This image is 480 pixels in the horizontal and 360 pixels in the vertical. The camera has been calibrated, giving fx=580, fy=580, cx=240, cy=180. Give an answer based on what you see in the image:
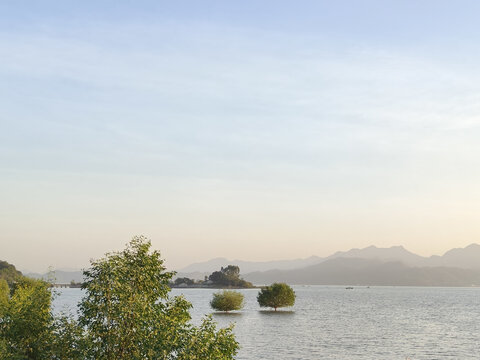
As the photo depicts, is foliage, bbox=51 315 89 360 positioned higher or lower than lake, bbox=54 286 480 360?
higher

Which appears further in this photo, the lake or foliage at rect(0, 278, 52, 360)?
the lake

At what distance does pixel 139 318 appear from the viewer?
3531 centimetres

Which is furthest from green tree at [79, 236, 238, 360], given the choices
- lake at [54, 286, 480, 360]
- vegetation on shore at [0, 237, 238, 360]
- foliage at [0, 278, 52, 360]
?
lake at [54, 286, 480, 360]

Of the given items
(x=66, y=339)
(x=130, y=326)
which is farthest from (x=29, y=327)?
(x=130, y=326)

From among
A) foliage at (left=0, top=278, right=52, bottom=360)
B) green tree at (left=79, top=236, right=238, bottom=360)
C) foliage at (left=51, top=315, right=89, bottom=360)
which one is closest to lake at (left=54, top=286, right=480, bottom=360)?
foliage at (left=0, top=278, right=52, bottom=360)

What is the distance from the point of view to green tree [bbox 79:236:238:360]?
105ft

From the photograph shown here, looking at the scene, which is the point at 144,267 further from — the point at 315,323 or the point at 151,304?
the point at 315,323

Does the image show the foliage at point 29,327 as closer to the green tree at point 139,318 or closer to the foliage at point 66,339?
the foliage at point 66,339

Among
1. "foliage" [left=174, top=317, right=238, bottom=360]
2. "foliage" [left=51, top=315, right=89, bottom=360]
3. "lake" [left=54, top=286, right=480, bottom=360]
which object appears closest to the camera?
"foliage" [left=174, top=317, right=238, bottom=360]

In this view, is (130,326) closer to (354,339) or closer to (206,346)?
(206,346)

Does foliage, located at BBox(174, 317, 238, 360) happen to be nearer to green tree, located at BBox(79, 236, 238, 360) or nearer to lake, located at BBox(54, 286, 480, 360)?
green tree, located at BBox(79, 236, 238, 360)

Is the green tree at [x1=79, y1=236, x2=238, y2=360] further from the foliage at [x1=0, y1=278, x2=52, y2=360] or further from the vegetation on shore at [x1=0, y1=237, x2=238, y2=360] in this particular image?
the foliage at [x1=0, y1=278, x2=52, y2=360]

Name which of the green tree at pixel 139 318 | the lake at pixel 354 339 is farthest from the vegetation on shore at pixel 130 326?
the lake at pixel 354 339

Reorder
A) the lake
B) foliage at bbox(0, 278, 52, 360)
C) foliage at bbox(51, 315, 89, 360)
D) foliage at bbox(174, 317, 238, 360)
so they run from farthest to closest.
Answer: the lake < foliage at bbox(0, 278, 52, 360) < foliage at bbox(51, 315, 89, 360) < foliage at bbox(174, 317, 238, 360)
